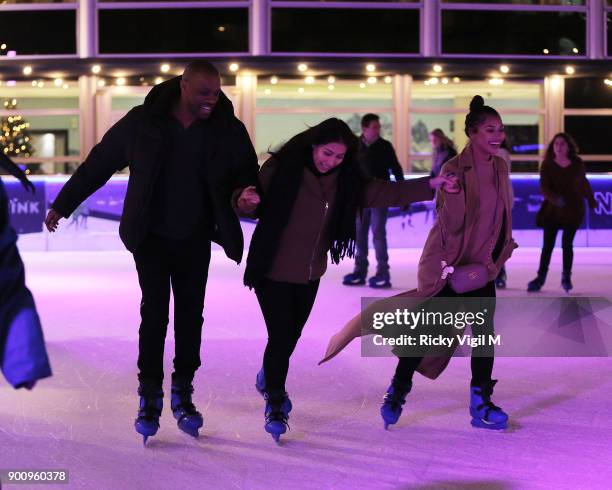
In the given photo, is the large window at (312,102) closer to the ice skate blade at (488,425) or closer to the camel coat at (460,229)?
the camel coat at (460,229)

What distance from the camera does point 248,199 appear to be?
4762mm

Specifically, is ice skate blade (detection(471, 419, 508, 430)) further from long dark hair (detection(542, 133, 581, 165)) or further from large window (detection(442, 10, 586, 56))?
large window (detection(442, 10, 586, 56))

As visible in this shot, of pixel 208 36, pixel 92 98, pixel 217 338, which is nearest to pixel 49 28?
pixel 92 98

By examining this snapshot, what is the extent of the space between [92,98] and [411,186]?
15303 millimetres

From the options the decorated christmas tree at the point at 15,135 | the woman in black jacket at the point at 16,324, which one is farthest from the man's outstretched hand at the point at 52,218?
the decorated christmas tree at the point at 15,135

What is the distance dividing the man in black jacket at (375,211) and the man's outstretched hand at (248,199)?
6115mm

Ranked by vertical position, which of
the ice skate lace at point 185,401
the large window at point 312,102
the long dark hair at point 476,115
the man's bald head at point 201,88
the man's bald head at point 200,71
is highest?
the large window at point 312,102

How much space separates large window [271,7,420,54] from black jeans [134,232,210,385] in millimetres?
14837

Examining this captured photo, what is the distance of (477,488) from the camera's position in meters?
4.19

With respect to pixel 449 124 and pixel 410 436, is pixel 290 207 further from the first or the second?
pixel 449 124

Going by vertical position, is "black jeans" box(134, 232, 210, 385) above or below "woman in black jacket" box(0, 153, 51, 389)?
below

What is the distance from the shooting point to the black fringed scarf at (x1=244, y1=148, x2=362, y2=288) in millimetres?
4961

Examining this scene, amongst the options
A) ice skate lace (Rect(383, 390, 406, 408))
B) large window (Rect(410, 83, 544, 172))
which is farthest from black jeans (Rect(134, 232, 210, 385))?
large window (Rect(410, 83, 544, 172))

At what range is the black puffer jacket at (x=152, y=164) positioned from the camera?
4.86 m
